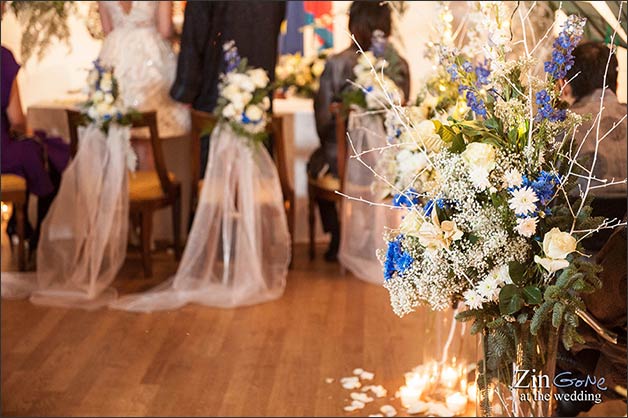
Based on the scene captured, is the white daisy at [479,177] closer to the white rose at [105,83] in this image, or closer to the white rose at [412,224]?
the white rose at [412,224]

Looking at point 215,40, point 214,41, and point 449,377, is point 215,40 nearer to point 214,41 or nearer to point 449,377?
point 214,41

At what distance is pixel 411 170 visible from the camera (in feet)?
11.3

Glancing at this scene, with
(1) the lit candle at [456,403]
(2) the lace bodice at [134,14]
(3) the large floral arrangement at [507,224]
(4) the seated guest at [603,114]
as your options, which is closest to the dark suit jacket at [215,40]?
(2) the lace bodice at [134,14]

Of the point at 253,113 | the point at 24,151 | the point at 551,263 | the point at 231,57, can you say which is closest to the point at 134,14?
the point at 231,57

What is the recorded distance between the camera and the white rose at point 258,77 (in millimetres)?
5438

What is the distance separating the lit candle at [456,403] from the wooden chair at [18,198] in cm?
271

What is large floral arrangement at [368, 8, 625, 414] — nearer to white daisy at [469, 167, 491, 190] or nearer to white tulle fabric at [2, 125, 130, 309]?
white daisy at [469, 167, 491, 190]

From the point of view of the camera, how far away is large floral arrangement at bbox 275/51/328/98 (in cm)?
663

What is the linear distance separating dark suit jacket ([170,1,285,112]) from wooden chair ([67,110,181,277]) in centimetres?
37

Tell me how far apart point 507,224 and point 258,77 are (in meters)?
3.26

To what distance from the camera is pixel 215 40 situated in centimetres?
590

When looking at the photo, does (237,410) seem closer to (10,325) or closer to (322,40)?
(10,325)

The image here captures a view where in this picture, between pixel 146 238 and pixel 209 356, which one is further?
pixel 146 238

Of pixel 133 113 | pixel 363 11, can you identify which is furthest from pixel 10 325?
pixel 363 11
